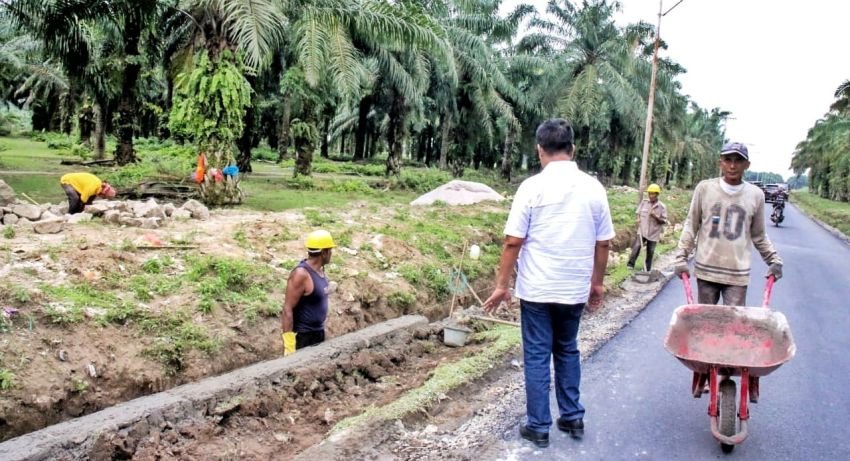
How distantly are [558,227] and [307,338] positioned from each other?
2.78 metres

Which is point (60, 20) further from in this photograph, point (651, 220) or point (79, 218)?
point (651, 220)

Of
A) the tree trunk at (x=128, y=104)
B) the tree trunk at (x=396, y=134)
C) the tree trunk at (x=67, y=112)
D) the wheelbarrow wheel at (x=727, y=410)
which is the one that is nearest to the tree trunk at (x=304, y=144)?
the tree trunk at (x=396, y=134)

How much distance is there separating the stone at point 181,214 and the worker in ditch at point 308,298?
230 inches

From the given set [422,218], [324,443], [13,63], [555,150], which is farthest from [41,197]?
[13,63]

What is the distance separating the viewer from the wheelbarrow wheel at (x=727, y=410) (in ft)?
12.8

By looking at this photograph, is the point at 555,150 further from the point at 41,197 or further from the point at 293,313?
the point at 41,197

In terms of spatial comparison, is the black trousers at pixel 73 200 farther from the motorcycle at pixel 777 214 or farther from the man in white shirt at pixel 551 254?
the motorcycle at pixel 777 214

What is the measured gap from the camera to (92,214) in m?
9.88

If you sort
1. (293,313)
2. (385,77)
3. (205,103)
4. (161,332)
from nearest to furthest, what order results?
(293,313), (161,332), (205,103), (385,77)

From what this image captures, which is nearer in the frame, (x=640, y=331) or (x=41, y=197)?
(x=640, y=331)

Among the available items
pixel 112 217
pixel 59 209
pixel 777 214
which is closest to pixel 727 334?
pixel 112 217

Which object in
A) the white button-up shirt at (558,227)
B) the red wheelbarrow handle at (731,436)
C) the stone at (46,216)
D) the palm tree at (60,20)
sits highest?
the palm tree at (60,20)

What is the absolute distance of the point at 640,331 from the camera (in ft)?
24.1

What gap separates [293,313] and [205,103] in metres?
9.15
